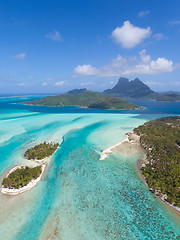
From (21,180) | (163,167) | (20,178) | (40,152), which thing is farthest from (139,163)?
(40,152)

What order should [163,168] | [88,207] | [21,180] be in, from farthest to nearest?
[163,168] < [21,180] < [88,207]

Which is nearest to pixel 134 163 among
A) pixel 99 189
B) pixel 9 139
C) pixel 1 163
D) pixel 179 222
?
pixel 99 189

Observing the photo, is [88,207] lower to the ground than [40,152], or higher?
lower

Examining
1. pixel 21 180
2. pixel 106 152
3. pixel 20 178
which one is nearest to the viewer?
pixel 21 180

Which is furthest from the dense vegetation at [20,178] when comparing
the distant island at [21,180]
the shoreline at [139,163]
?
the shoreline at [139,163]

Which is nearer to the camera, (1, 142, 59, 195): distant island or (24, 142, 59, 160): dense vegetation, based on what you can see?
(1, 142, 59, 195): distant island

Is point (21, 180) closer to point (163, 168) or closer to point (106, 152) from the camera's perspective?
point (106, 152)

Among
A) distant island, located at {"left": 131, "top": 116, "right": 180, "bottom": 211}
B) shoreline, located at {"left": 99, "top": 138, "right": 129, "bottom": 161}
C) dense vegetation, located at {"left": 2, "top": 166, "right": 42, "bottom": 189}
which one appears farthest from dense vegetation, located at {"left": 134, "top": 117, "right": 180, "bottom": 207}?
dense vegetation, located at {"left": 2, "top": 166, "right": 42, "bottom": 189}

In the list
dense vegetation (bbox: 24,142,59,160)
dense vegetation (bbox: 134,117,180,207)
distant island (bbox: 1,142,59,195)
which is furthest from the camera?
dense vegetation (bbox: 24,142,59,160)

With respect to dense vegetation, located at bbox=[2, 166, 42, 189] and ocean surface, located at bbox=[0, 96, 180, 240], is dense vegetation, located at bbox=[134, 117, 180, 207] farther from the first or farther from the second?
dense vegetation, located at bbox=[2, 166, 42, 189]
